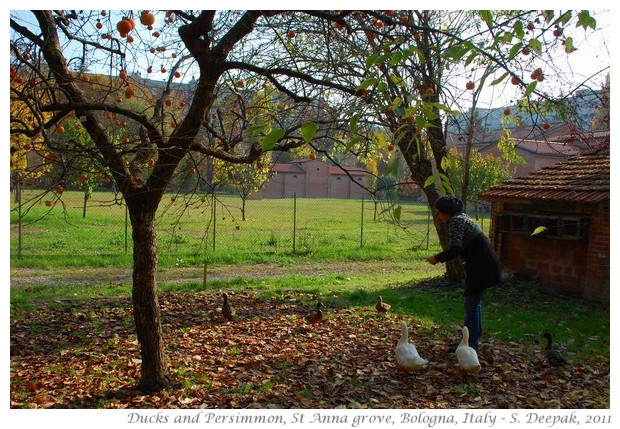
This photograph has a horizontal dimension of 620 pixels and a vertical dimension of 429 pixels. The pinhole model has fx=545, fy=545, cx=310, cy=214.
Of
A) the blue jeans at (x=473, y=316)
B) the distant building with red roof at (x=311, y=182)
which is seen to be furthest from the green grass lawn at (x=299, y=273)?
the distant building with red roof at (x=311, y=182)

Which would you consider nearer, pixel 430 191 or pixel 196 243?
pixel 430 191

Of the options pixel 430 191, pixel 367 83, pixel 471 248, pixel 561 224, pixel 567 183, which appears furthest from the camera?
pixel 567 183

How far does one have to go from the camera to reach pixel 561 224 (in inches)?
395

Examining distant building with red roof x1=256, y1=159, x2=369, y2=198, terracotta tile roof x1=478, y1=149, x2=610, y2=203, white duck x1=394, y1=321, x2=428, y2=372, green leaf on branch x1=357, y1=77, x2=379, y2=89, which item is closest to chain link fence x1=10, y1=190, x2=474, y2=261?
→ terracotta tile roof x1=478, y1=149, x2=610, y2=203

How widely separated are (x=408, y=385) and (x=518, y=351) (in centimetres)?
210

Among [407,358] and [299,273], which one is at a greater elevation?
[407,358]

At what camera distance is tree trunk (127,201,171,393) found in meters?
4.93

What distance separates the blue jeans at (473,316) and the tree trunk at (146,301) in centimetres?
324

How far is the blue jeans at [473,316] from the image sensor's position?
5922 millimetres

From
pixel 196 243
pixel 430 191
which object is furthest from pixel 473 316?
pixel 196 243

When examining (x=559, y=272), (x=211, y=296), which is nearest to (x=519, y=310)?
(x=559, y=272)

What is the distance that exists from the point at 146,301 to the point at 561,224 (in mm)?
7976

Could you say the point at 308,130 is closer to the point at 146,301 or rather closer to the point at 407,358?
the point at 146,301

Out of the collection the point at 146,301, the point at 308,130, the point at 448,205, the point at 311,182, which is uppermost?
the point at 311,182
